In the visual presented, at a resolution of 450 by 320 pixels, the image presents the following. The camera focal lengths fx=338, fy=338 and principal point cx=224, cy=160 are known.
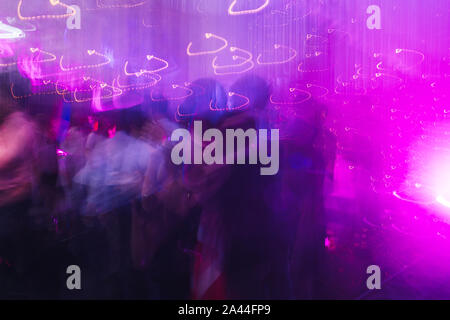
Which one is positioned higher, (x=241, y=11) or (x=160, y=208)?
(x=241, y=11)

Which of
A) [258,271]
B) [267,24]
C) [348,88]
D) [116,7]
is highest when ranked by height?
[116,7]

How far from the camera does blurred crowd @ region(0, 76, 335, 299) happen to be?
213 centimetres

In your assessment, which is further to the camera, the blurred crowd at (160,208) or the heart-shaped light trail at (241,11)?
the heart-shaped light trail at (241,11)

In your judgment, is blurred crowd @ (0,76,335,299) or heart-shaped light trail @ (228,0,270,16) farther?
heart-shaped light trail @ (228,0,270,16)

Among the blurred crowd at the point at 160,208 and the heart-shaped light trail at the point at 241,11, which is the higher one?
the heart-shaped light trail at the point at 241,11

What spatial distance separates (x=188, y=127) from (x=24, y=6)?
158 cm

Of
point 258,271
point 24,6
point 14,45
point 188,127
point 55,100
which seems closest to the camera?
point 258,271

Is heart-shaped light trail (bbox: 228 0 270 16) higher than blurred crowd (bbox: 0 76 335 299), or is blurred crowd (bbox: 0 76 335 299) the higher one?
heart-shaped light trail (bbox: 228 0 270 16)

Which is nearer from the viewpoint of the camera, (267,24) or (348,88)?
(267,24)

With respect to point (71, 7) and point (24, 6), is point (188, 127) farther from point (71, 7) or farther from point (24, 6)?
point (24, 6)

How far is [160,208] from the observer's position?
9.37ft

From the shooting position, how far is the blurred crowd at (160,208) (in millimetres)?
2133
